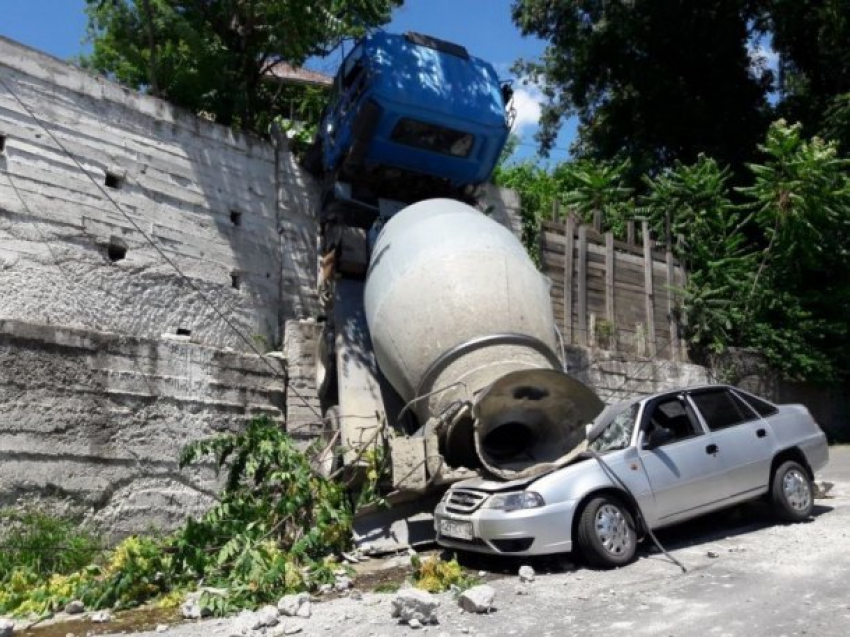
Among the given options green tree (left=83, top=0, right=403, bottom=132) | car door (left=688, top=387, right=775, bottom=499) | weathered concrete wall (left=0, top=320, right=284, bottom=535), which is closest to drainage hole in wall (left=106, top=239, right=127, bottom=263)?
weathered concrete wall (left=0, top=320, right=284, bottom=535)

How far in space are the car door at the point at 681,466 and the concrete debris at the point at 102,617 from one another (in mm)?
4402

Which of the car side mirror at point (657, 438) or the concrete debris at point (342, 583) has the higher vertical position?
the car side mirror at point (657, 438)

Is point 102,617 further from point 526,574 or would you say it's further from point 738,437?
point 738,437

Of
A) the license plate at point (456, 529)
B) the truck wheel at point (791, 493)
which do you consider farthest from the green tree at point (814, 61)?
the license plate at point (456, 529)

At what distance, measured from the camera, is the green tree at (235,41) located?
13.0 metres

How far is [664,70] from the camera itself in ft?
66.3

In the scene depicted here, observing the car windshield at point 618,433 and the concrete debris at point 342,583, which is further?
the car windshield at point 618,433

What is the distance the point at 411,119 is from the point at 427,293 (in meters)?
3.23

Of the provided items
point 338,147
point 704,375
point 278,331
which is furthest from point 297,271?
point 704,375

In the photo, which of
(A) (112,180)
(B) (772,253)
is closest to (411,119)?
(A) (112,180)

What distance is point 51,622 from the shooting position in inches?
238

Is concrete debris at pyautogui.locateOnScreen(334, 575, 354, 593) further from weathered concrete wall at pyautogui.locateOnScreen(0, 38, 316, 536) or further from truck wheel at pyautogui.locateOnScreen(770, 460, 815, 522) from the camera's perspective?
truck wheel at pyautogui.locateOnScreen(770, 460, 815, 522)

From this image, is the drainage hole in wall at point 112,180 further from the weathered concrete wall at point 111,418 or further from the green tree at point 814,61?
the green tree at point 814,61

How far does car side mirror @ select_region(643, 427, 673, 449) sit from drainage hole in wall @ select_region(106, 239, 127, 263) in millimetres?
6220
